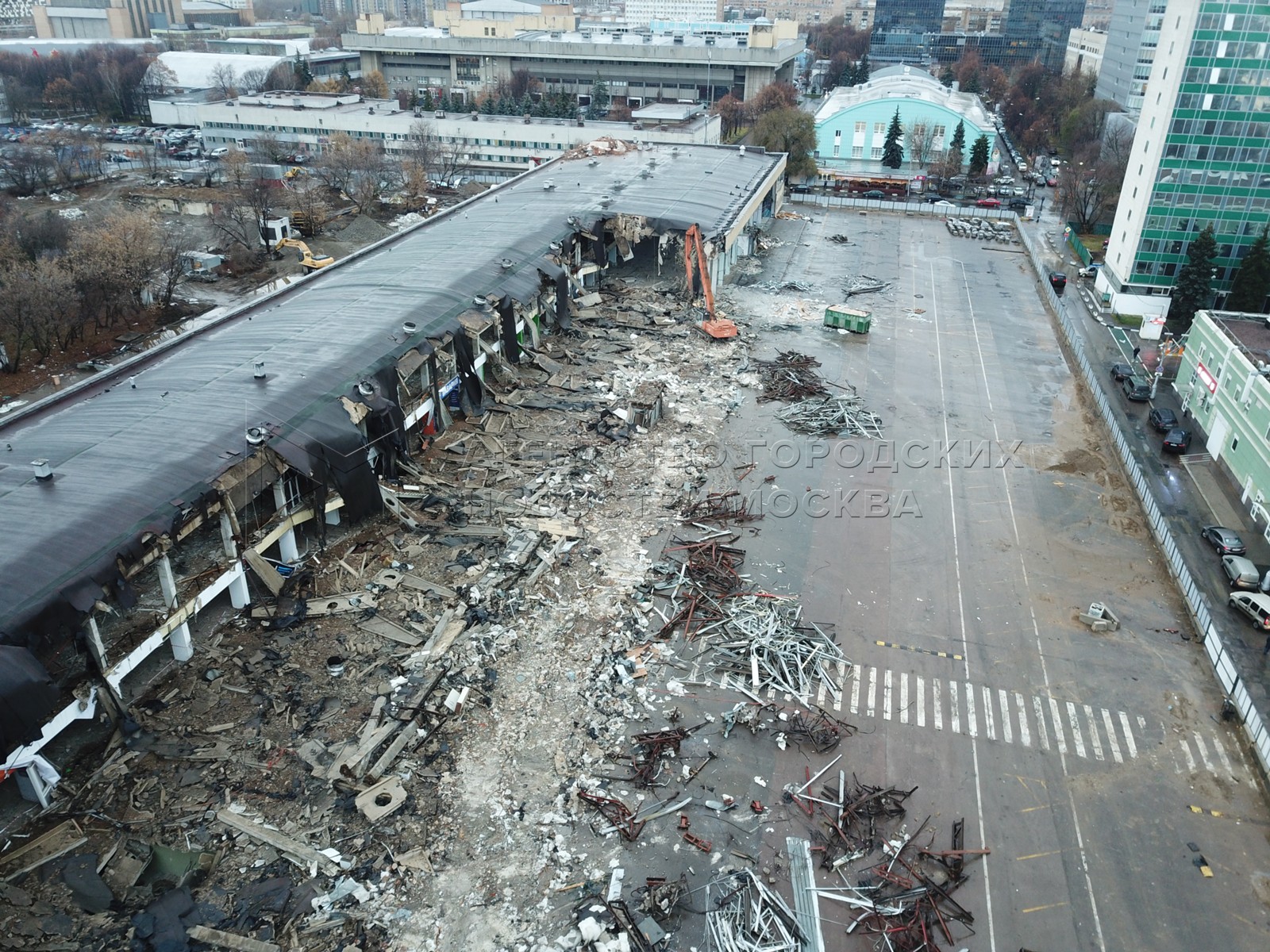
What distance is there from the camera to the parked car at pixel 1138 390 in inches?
1379

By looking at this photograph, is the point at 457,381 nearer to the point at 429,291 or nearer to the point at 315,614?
the point at 429,291

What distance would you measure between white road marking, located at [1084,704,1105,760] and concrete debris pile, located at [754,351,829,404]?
17.0m

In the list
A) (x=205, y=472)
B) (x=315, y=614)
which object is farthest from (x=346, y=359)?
(x=315, y=614)

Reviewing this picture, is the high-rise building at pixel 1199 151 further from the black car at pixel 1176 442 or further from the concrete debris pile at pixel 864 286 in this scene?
the black car at pixel 1176 442

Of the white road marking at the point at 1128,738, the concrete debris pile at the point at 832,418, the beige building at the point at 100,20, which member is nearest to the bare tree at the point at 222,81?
the beige building at the point at 100,20

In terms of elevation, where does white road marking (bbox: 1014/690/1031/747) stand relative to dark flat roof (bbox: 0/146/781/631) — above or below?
below

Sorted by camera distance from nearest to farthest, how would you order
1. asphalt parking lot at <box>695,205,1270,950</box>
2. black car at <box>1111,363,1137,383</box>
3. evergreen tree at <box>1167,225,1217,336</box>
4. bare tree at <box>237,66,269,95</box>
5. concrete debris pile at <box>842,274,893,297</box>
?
asphalt parking lot at <box>695,205,1270,950</box>, black car at <box>1111,363,1137,383</box>, evergreen tree at <box>1167,225,1217,336</box>, concrete debris pile at <box>842,274,893,297</box>, bare tree at <box>237,66,269,95</box>

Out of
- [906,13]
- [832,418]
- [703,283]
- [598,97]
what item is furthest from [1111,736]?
[906,13]

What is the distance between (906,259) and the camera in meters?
53.4

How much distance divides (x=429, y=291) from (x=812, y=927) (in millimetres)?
25843

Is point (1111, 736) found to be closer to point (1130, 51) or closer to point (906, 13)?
point (1130, 51)

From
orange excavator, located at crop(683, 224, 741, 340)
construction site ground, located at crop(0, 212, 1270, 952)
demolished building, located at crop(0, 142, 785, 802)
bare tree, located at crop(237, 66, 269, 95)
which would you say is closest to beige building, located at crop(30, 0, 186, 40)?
bare tree, located at crop(237, 66, 269, 95)

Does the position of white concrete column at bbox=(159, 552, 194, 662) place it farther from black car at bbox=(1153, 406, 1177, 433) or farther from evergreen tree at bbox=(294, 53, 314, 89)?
evergreen tree at bbox=(294, 53, 314, 89)

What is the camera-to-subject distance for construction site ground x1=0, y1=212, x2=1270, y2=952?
595 inches
